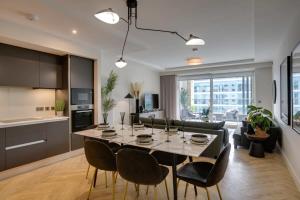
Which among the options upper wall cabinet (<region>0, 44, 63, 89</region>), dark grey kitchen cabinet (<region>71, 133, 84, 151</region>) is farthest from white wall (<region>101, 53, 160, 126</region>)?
upper wall cabinet (<region>0, 44, 63, 89</region>)

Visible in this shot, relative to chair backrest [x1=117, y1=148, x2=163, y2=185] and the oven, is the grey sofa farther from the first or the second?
the oven

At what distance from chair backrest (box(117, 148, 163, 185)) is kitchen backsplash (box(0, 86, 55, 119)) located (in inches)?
106

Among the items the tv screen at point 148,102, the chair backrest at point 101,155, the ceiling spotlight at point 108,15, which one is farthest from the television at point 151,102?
the ceiling spotlight at point 108,15

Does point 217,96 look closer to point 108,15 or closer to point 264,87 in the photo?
point 264,87

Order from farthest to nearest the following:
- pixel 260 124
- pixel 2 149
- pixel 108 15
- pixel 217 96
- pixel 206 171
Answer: pixel 217 96 < pixel 260 124 < pixel 2 149 < pixel 206 171 < pixel 108 15

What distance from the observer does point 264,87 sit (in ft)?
19.5

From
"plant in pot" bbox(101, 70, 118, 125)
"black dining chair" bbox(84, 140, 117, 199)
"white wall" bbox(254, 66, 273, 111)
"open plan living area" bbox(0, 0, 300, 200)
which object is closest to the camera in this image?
"black dining chair" bbox(84, 140, 117, 199)

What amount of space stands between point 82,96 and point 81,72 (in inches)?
21.0

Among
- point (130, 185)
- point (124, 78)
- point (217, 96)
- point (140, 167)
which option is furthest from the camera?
point (217, 96)

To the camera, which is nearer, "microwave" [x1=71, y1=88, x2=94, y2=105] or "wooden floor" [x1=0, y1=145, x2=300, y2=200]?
"wooden floor" [x1=0, y1=145, x2=300, y2=200]

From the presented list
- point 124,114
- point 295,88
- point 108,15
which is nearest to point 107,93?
point 124,114

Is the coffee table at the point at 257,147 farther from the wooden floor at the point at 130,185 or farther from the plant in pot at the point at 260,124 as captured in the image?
the wooden floor at the point at 130,185

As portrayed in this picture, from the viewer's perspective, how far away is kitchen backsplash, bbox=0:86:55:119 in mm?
3119

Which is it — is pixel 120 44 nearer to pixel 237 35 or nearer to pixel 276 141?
pixel 237 35
